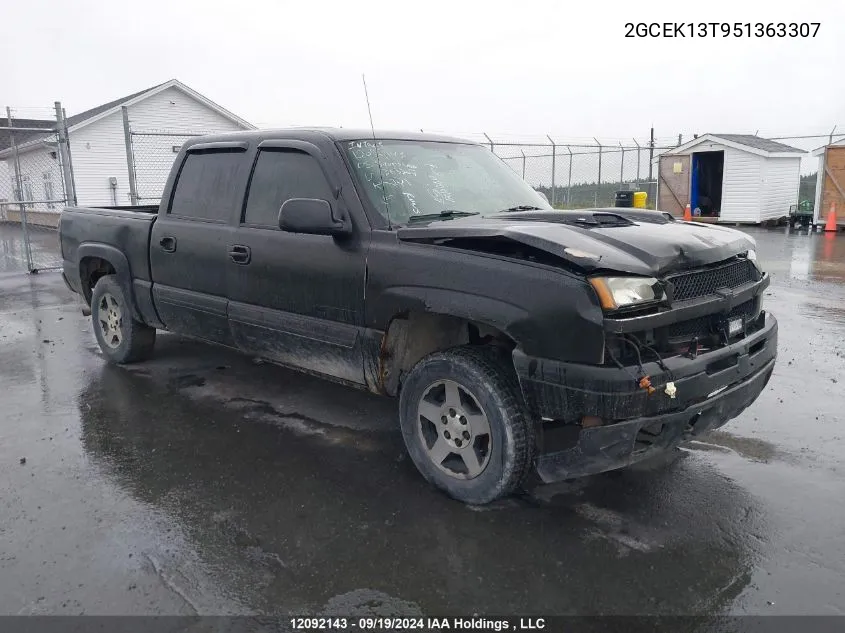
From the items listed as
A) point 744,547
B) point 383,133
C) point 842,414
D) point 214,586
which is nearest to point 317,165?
point 383,133

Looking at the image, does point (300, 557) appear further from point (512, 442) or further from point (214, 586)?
point (512, 442)

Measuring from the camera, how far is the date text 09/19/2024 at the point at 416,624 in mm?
2609

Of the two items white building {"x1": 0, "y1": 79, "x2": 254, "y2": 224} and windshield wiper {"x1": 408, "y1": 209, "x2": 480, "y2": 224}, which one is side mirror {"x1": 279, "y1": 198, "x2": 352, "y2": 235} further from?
white building {"x1": 0, "y1": 79, "x2": 254, "y2": 224}

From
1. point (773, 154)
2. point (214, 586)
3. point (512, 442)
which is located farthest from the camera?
point (773, 154)

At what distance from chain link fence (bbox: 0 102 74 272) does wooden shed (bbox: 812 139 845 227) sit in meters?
19.0

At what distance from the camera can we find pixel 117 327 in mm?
6211

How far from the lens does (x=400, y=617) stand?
2.67 metres

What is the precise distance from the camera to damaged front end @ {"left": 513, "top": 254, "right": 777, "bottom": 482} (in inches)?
118

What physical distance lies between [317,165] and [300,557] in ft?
7.79

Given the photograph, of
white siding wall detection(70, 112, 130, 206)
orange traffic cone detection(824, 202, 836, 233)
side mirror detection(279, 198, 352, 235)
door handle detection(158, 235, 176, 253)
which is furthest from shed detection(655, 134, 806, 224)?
side mirror detection(279, 198, 352, 235)

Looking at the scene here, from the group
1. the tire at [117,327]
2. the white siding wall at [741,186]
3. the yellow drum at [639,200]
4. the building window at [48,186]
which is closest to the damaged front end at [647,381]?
the yellow drum at [639,200]

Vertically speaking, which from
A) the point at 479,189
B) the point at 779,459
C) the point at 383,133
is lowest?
the point at 779,459

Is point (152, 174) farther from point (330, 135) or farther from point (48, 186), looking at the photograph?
point (330, 135)

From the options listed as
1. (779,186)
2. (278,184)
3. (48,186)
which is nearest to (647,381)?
(278,184)
